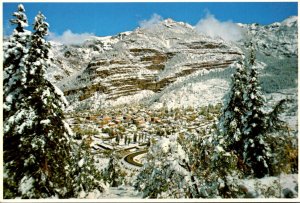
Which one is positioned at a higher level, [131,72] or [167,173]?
[131,72]

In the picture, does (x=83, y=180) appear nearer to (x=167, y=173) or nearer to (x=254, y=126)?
(x=167, y=173)

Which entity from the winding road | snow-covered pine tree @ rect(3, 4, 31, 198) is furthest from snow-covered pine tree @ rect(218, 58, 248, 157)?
the winding road

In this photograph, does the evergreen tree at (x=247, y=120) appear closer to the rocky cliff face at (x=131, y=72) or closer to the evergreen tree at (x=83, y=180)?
the evergreen tree at (x=83, y=180)

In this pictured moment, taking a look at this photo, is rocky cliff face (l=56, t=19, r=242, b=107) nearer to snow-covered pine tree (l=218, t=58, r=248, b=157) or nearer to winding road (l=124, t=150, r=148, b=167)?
winding road (l=124, t=150, r=148, b=167)

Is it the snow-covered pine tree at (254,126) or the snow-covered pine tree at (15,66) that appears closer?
the snow-covered pine tree at (15,66)

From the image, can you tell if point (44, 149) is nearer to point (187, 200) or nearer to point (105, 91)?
point (187, 200)

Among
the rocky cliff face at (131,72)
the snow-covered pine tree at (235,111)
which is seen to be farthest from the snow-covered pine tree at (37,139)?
the rocky cliff face at (131,72)

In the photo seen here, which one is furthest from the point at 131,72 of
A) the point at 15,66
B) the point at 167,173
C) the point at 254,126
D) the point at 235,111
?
the point at 167,173

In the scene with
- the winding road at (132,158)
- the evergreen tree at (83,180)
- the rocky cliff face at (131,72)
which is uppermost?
the rocky cliff face at (131,72)

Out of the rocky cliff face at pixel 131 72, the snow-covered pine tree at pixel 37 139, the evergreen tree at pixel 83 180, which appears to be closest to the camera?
the snow-covered pine tree at pixel 37 139
